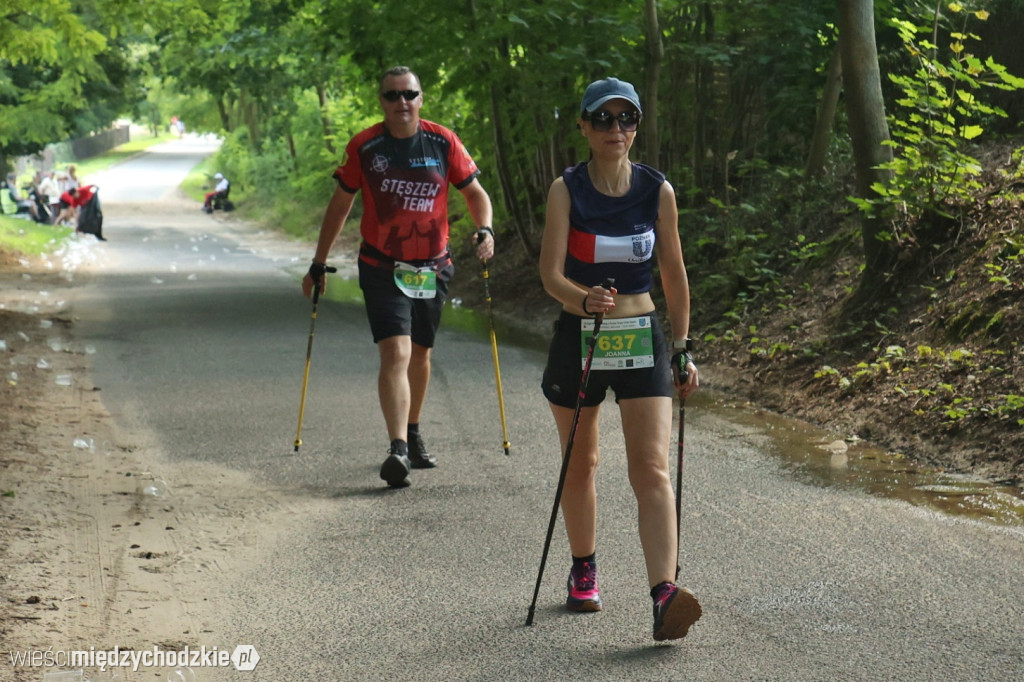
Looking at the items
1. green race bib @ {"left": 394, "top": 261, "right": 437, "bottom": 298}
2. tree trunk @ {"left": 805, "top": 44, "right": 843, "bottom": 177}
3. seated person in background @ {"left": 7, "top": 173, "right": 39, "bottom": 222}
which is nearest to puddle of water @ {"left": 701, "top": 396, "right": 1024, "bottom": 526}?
green race bib @ {"left": 394, "top": 261, "right": 437, "bottom": 298}

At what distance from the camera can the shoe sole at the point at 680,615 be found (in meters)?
4.59

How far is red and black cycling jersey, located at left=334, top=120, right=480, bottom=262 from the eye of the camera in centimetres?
758

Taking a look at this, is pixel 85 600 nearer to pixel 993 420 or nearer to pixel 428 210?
pixel 428 210

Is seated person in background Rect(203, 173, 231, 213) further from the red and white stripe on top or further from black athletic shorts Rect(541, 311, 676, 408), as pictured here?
the red and white stripe on top

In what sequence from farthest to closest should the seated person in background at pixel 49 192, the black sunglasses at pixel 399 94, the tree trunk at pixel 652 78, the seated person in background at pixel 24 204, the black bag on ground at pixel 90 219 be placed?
the seated person in background at pixel 24 204 → the seated person in background at pixel 49 192 → the black bag on ground at pixel 90 219 → the tree trunk at pixel 652 78 → the black sunglasses at pixel 399 94

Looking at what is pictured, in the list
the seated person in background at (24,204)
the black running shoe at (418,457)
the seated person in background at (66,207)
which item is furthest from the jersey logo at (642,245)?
the seated person in background at (24,204)

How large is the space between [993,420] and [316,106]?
121 ft

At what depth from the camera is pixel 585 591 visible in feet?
17.2

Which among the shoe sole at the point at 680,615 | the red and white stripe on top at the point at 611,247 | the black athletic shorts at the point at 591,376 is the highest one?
the red and white stripe on top at the point at 611,247

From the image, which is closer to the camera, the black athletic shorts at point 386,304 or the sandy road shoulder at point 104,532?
the sandy road shoulder at point 104,532

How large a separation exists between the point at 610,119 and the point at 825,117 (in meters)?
9.98

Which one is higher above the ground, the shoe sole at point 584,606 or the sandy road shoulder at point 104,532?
the shoe sole at point 584,606

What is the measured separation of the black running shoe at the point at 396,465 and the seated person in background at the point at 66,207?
98.6ft

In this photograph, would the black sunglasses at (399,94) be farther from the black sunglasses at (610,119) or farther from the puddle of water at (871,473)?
the puddle of water at (871,473)
